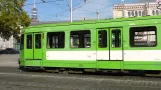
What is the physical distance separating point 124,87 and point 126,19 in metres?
5.69

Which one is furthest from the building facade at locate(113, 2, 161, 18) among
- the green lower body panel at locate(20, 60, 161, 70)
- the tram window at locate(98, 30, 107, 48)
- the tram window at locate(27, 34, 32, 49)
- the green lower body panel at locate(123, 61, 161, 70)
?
the green lower body panel at locate(123, 61, 161, 70)

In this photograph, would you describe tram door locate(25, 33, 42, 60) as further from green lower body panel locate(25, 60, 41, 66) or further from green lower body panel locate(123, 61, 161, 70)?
green lower body panel locate(123, 61, 161, 70)

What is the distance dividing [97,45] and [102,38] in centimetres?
50

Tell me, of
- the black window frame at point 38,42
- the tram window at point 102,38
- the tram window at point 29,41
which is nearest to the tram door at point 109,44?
the tram window at point 102,38

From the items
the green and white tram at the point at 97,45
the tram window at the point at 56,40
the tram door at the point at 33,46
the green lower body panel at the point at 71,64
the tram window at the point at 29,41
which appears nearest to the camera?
the green and white tram at the point at 97,45

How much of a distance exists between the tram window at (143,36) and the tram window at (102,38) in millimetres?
1494

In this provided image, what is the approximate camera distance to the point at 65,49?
20031mm

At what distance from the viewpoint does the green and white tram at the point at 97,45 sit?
1719 cm

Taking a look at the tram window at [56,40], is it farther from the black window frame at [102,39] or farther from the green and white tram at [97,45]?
the black window frame at [102,39]

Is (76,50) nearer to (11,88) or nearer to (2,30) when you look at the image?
(11,88)

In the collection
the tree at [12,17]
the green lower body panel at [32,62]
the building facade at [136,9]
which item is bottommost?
the green lower body panel at [32,62]

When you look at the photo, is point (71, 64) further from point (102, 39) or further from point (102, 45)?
point (102, 39)

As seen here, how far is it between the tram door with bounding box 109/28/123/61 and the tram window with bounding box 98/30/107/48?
323mm

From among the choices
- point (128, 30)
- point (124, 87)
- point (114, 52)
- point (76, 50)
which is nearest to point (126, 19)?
point (128, 30)
